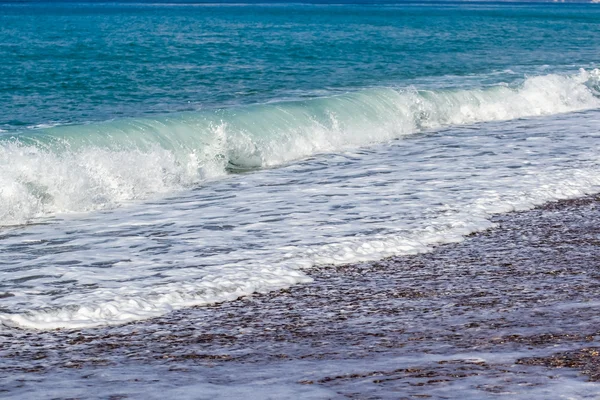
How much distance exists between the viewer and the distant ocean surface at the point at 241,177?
6.82 meters

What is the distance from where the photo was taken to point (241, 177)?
12.0 m

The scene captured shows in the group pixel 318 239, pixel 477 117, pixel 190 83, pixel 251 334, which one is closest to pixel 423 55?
pixel 190 83

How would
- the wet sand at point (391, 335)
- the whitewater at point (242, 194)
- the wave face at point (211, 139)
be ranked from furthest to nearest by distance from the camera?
the wave face at point (211, 139) < the whitewater at point (242, 194) < the wet sand at point (391, 335)

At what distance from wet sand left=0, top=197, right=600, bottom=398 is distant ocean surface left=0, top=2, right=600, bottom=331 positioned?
37 cm

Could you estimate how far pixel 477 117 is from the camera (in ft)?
61.5

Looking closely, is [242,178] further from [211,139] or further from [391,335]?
[391,335]

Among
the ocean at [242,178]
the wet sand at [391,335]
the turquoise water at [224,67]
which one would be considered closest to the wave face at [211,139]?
the ocean at [242,178]

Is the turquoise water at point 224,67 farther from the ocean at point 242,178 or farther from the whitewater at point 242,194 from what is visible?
the whitewater at point 242,194

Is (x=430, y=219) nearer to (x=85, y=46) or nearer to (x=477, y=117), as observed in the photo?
(x=477, y=117)

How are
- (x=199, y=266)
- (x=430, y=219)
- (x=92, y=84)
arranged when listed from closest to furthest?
(x=199, y=266) → (x=430, y=219) → (x=92, y=84)

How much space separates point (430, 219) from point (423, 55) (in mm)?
30336

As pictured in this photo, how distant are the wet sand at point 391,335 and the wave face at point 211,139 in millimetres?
3972

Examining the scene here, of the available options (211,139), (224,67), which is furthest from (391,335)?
(224,67)

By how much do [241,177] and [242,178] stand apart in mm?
112
